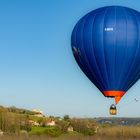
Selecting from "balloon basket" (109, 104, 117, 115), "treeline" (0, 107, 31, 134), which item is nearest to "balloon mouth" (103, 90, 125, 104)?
"balloon basket" (109, 104, 117, 115)

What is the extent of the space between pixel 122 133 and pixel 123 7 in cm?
7396

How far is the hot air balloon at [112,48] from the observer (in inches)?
1142

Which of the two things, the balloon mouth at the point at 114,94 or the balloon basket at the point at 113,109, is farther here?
the balloon mouth at the point at 114,94

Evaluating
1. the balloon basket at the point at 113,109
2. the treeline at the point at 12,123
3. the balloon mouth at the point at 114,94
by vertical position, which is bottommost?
the balloon basket at the point at 113,109

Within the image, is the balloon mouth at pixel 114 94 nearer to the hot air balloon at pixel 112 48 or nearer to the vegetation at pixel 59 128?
the hot air balloon at pixel 112 48

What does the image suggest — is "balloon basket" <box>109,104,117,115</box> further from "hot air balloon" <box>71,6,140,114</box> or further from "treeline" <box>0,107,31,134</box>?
"treeline" <box>0,107,31,134</box>

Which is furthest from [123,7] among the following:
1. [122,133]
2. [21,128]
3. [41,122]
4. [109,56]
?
[41,122]

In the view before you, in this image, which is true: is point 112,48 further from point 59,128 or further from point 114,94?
point 59,128

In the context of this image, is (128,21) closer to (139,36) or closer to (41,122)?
(139,36)

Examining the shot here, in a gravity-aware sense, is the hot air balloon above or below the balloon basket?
above

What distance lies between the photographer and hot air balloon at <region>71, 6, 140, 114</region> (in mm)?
29016

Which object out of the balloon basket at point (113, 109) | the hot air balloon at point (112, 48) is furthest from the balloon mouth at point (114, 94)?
the balloon basket at point (113, 109)

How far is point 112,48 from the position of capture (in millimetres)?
29062

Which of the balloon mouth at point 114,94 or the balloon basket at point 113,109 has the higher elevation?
the balloon mouth at point 114,94
